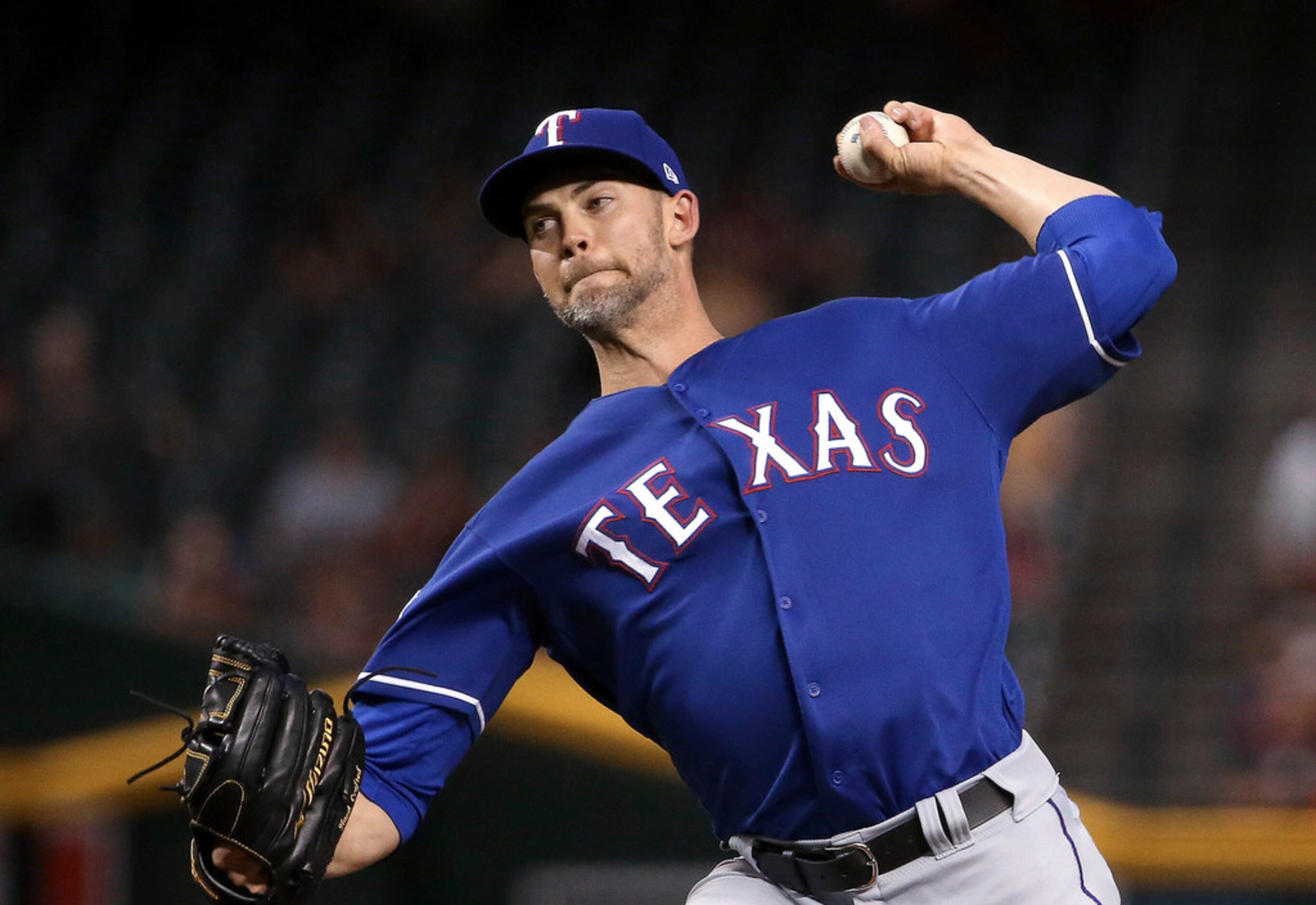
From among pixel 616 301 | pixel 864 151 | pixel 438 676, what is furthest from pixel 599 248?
pixel 438 676

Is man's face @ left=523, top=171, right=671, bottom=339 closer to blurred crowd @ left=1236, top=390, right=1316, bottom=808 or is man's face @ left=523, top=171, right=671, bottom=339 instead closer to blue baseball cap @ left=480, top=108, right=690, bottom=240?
blue baseball cap @ left=480, top=108, right=690, bottom=240

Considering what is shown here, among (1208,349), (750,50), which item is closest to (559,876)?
(1208,349)

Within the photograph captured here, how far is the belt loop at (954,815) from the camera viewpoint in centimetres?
228

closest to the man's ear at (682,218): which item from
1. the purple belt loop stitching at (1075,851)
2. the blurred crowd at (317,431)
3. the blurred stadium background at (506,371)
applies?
the purple belt loop stitching at (1075,851)

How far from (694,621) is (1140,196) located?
7.43 metres

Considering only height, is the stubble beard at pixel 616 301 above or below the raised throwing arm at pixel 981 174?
below

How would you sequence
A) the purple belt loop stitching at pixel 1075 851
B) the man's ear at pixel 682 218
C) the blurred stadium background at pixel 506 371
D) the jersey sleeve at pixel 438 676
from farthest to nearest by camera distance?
1. the blurred stadium background at pixel 506 371
2. the man's ear at pixel 682 218
3. the jersey sleeve at pixel 438 676
4. the purple belt loop stitching at pixel 1075 851

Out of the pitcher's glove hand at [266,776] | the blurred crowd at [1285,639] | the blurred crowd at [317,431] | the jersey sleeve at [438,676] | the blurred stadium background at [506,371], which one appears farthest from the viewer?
the blurred crowd at [317,431]

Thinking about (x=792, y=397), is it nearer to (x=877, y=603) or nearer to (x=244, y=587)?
(x=877, y=603)

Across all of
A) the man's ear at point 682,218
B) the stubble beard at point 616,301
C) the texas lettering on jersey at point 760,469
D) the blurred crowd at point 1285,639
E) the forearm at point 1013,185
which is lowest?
the blurred crowd at point 1285,639

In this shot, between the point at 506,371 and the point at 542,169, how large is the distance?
5.94 m

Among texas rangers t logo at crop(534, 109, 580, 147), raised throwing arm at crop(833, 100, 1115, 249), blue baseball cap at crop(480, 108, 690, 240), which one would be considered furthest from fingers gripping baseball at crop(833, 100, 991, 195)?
texas rangers t logo at crop(534, 109, 580, 147)

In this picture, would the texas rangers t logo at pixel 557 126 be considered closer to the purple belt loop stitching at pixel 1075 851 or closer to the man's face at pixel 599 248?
the man's face at pixel 599 248

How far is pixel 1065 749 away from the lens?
667 cm
